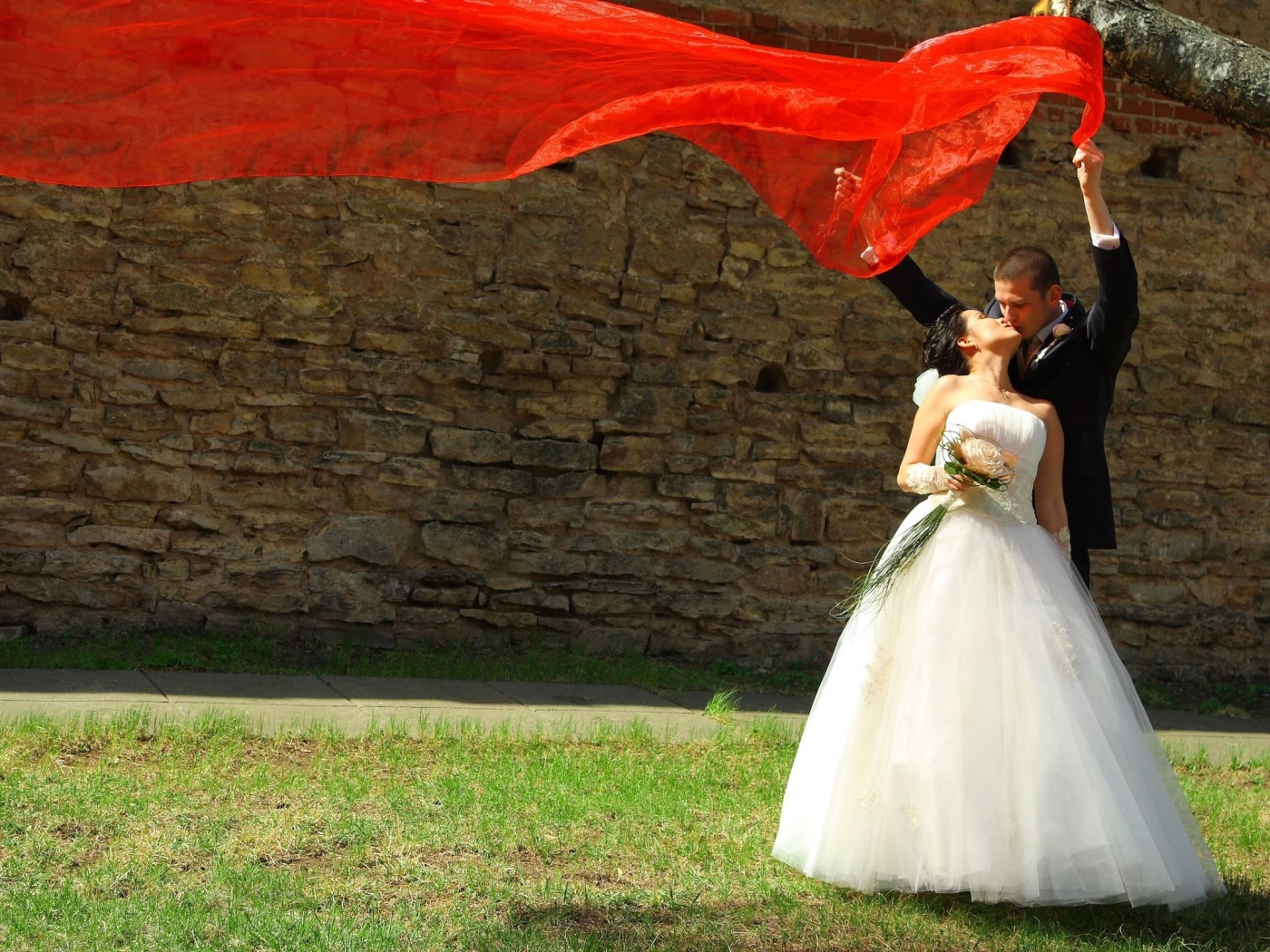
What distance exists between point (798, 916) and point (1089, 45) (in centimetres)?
254

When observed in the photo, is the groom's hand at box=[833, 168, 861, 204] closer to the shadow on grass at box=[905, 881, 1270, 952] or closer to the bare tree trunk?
the bare tree trunk

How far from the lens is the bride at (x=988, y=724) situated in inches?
127

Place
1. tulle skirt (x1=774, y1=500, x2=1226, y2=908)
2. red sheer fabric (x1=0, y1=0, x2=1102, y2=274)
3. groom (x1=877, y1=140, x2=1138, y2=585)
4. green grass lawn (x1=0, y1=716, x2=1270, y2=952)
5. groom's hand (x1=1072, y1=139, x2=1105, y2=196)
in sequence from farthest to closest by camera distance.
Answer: groom (x1=877, y1=140, x2=1138, y2=585) < groom's hand (x1=1072, y1=139, x2=1105, y2=196) < tulle skirt (x1=774, y1=500, x2=1226, y2=908) < green grass lawn (x1=0, y1=716, x2=1270, y2=952) < red sheer fabric (x1=0, y1=0, x2=1102, y2=274)

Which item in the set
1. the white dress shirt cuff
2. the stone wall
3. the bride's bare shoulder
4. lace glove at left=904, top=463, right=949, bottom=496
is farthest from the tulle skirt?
the stone wall

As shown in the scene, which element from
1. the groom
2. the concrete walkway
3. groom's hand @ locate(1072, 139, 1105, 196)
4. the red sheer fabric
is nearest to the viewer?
the red sheer fabric

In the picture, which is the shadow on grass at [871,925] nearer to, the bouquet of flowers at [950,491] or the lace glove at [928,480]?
the bouquet of flowers at [950,491]

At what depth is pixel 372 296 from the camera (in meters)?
6.42

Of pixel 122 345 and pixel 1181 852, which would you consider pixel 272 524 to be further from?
pixel 1181 852

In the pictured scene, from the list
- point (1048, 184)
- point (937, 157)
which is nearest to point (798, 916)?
point (937, 157)

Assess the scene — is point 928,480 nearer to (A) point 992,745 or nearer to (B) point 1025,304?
(B) point 1025,304

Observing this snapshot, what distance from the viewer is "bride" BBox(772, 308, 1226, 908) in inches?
127

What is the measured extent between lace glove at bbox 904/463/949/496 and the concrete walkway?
1969 mm

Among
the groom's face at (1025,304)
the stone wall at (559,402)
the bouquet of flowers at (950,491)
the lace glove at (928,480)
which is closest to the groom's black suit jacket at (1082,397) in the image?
the groom's face at (1025,304)

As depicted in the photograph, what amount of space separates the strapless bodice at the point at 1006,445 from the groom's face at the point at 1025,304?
274 millimetres
